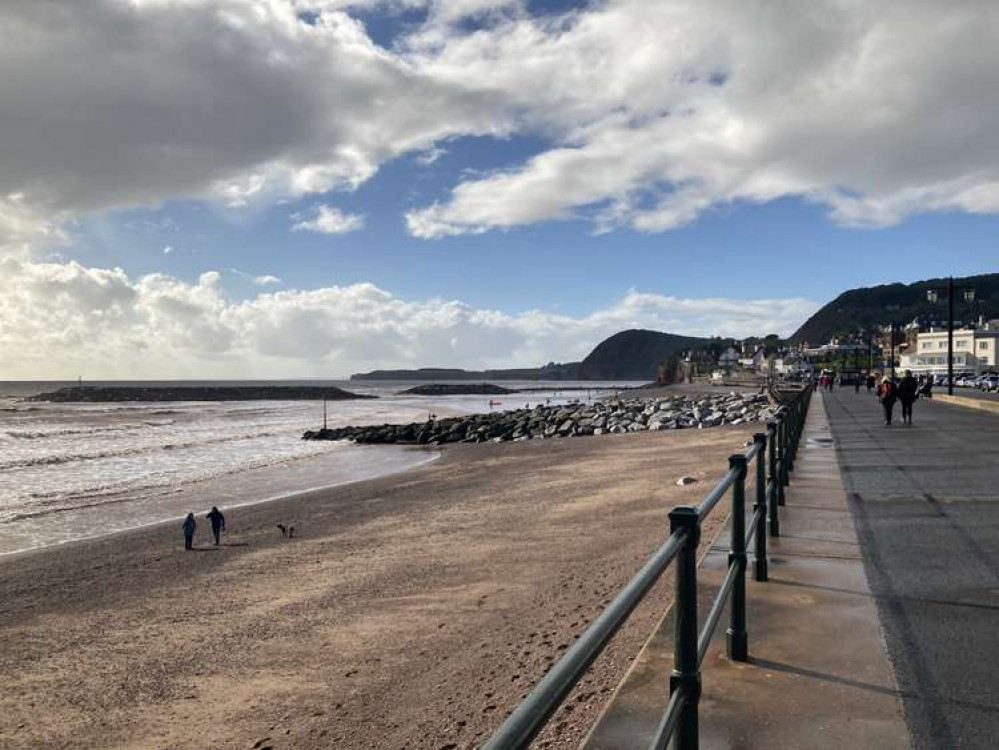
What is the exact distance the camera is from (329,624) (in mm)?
8805

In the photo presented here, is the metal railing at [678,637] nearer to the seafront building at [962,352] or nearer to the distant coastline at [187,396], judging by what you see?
the seafront building at [962,352]

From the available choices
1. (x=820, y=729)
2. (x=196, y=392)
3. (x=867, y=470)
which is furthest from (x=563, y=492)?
(x=196, y=392)

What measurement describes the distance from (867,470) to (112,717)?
1072cm

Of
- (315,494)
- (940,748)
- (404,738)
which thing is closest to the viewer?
(940,748)

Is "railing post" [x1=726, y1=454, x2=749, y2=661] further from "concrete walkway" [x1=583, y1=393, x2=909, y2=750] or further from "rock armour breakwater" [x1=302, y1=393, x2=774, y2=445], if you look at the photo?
"rock armour breakwater" [x1=302, y1=393, x2=774, y2=445]

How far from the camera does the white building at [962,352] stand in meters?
105

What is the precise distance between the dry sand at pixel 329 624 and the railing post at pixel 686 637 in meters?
2.30

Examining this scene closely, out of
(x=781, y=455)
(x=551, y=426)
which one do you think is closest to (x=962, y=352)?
(x=551, y=426)

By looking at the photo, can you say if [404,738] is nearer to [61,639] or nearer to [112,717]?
[112,717]

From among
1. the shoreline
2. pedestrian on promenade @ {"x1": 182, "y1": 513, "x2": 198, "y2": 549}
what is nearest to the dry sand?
pedestrian on promenade @ {"x1": 182, "y1": 513, "x2": 198, "y2": 549}

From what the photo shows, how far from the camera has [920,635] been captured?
4.45m

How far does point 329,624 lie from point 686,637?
23.4ft

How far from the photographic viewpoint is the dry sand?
20.1 ft

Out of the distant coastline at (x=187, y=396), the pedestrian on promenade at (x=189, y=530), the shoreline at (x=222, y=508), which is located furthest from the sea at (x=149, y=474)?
the distant coastline at (x=187, y=396)
